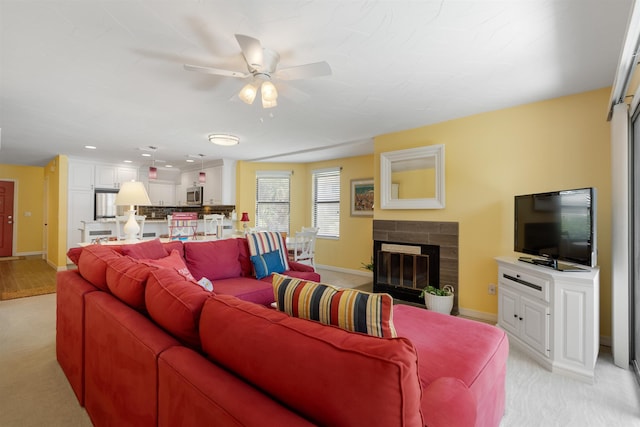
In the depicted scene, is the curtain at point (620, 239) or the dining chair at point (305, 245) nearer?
the curtain at point (620, 239)

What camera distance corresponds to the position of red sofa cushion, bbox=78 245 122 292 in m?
1.74

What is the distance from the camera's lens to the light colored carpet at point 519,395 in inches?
69.7

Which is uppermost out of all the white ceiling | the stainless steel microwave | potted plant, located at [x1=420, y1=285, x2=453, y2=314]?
the white ceiling

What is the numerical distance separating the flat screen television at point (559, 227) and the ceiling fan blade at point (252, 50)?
263cm

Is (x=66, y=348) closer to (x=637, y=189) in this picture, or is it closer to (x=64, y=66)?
(x=64, y=66)

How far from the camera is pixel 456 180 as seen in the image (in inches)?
142

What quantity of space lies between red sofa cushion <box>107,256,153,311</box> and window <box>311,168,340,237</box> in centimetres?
476

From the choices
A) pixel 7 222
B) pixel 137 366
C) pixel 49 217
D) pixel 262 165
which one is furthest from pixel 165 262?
pixel 7 222

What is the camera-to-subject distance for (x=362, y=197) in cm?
573

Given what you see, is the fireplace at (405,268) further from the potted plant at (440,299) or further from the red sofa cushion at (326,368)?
the red sofa cushion at (326,368)

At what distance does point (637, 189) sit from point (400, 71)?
210 centimetres

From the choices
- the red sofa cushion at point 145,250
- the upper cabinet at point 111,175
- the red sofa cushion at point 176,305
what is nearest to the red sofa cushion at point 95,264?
the red sofa cushion at point 145,250

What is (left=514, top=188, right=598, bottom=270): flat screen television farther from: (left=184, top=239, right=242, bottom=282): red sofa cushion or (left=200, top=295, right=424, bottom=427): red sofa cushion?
(left=184, top=239, right=242, bottom=282): red sofa cushion

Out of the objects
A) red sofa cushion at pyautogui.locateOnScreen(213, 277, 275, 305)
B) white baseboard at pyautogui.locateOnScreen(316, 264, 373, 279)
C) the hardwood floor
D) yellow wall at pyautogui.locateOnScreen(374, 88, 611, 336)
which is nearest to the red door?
the hardwood floor
